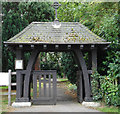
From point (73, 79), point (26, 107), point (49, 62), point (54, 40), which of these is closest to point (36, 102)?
point (26, 107)

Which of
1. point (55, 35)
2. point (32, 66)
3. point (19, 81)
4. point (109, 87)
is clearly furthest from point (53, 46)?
point (109, 87)

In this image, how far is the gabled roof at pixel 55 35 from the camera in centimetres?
→ 768

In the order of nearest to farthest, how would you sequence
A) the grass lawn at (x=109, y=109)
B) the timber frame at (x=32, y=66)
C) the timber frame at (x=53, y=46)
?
the grass lawn at (x=109, y=109), the timber frame at (x=53, y=46), the timber frame at (x=32, y=66)

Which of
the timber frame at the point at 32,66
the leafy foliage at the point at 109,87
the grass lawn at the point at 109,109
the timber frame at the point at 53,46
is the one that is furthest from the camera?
the timber frame at the point at 32,66

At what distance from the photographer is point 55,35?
27.1 feet

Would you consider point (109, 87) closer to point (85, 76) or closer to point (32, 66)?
point (85, 76)

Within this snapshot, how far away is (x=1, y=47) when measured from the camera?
12.2 m

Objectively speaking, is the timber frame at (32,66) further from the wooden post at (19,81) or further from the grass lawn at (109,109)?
the grass lawn at (109,109)

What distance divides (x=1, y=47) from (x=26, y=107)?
20.0 ft

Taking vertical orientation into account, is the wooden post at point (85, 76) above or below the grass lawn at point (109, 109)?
above

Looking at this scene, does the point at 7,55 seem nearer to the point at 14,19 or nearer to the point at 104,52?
the point at 14,19

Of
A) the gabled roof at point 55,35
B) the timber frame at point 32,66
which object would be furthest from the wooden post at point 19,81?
the gabled roof at point 55,35

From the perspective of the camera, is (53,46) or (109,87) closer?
(109,87)

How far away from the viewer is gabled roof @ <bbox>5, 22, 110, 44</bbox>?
7.68 m
